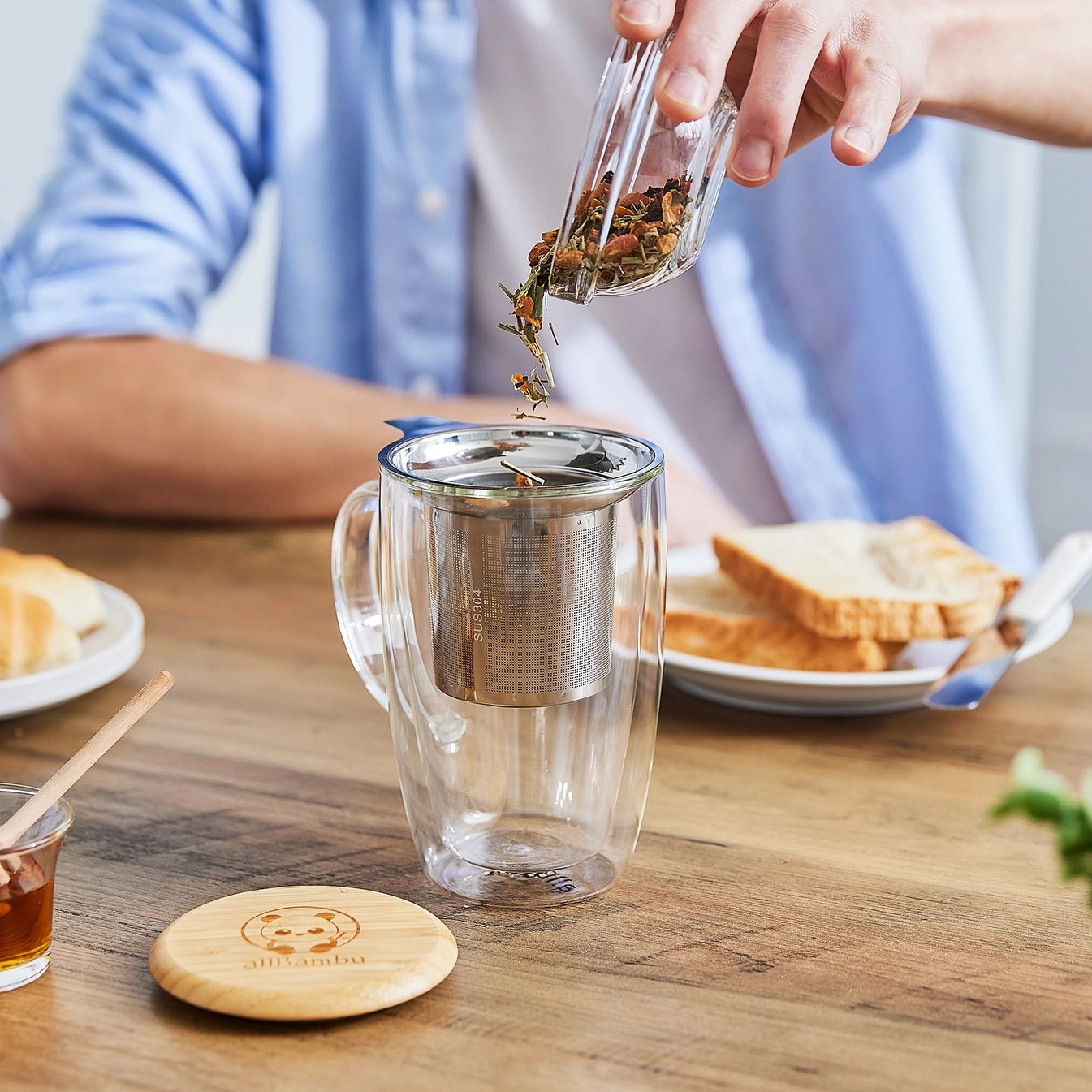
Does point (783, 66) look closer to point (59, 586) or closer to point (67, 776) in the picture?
point (67, 776)

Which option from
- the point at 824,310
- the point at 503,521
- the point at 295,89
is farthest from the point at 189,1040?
the point at 295,89

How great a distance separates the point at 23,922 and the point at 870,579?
692mm

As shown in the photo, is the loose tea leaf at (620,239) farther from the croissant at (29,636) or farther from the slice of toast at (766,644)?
the croissant at (29,636)

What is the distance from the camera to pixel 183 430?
157 cm

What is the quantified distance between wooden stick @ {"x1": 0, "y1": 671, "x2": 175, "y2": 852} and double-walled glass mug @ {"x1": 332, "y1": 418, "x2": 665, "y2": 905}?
0.14m

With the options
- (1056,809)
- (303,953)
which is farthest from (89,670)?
(1056,809)

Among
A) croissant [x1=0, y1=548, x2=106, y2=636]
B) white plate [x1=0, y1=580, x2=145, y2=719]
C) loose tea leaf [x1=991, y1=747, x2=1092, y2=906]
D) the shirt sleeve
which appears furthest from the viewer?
the shirt sleeve

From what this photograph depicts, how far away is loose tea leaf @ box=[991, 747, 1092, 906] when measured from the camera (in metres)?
0.33

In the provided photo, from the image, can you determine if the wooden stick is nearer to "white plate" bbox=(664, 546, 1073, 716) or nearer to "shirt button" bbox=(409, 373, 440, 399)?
"white plate" bbox=(664, 546, 1073, 716)

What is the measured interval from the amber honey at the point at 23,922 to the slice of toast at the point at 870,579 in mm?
573

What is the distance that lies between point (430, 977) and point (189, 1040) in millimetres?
110

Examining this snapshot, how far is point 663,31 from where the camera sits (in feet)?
2.28

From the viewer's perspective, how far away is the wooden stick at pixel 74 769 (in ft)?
1.99

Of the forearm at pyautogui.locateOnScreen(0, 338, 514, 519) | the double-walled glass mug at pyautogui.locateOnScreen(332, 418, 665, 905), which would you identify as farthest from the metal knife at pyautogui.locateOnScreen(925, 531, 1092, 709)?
the forearm at pyautogui.locateOnScreen(0, 338, 514, 519)
